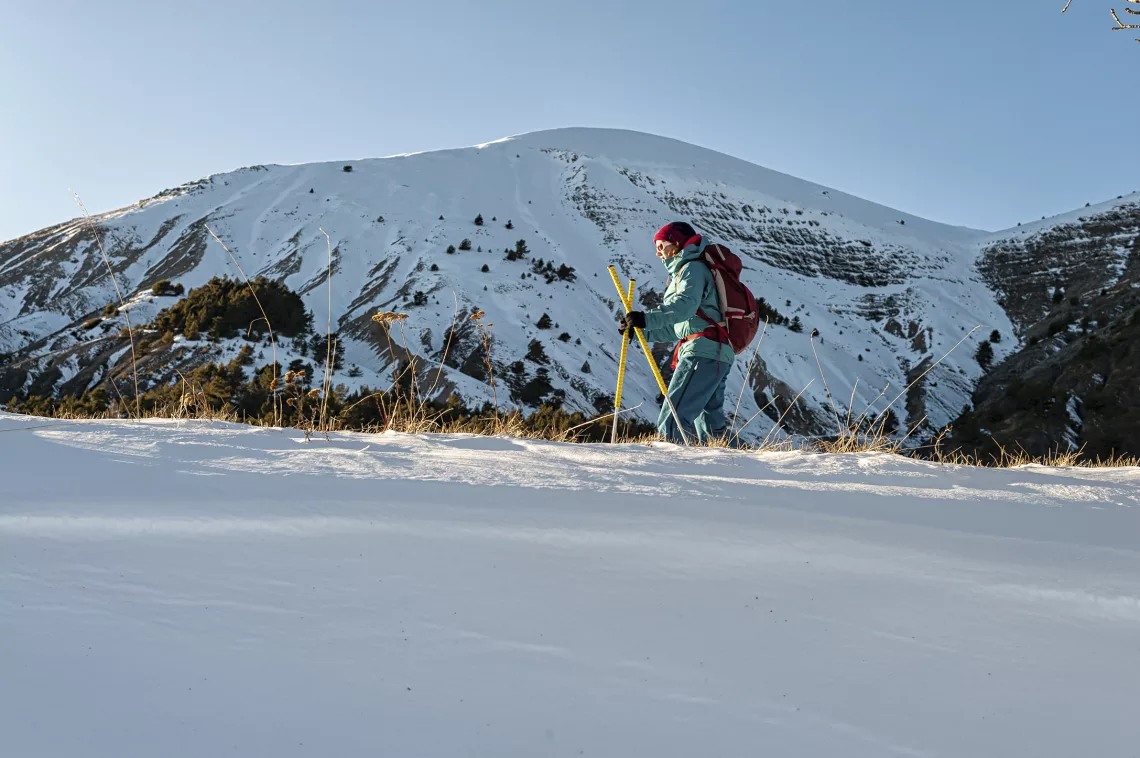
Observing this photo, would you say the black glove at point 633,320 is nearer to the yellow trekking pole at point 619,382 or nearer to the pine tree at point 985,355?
the yellow trekking pole at point 619,382

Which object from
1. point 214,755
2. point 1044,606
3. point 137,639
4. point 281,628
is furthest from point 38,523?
point 1044,606

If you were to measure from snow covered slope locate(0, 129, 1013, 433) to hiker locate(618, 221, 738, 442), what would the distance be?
43.8 feet

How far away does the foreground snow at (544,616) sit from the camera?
43.3 inches

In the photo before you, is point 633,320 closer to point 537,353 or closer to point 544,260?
point 537,353

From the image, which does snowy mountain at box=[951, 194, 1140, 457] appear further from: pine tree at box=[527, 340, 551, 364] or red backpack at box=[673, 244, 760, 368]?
pine tree at box=[527, 340, 551, 364]

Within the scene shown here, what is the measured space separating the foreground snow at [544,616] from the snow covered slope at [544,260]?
1606 centimetres

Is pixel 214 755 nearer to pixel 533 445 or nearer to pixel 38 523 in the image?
pixel 38 523

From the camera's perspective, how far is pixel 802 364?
32.0 metres

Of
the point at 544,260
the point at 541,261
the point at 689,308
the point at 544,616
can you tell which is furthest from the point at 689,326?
the point at 544,260

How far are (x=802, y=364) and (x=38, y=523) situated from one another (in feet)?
107

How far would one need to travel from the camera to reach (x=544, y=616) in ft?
4.50

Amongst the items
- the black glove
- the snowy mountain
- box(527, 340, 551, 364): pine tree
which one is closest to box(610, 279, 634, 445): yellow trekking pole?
the black glove

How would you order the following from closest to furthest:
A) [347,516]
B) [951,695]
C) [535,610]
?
[951,695], [535,610], [347,516]

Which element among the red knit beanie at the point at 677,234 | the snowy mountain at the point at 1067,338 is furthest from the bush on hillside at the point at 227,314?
the snowy mountain at the point at 1067,338
